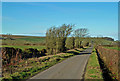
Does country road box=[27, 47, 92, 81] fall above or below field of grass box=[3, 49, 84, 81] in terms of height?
below

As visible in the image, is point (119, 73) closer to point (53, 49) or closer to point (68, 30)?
point (53, 49)

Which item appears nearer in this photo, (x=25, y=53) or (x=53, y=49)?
(x=25, y=53)

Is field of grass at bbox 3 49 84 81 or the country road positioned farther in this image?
the country road

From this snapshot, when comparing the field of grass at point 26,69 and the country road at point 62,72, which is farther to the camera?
the country road at point 62,72

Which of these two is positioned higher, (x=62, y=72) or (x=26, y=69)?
(x=26, y=69)

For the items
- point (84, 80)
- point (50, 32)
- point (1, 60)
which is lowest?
point (84, 80)

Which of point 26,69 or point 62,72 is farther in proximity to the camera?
point 26,69

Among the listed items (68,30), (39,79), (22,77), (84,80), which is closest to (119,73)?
(84,80)

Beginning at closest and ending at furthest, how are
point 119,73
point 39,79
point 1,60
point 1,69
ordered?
point 39,79 → point 119,73 → point 1,69 → point 1,60

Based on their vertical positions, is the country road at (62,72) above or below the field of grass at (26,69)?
below

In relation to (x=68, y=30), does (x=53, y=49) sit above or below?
below

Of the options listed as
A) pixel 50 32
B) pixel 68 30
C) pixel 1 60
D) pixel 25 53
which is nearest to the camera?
pixel 1 60

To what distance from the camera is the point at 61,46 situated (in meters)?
34.0

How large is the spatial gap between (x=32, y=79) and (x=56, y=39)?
22.9m
